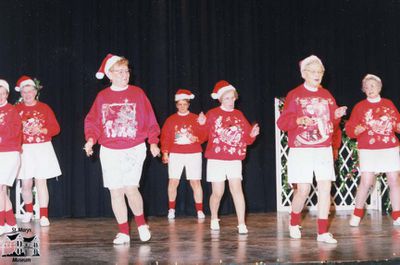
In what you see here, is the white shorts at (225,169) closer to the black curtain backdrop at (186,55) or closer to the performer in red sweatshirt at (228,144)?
the performer in red sweatshirt at (228,144)

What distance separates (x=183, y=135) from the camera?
595cm

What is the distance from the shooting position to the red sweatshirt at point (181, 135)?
5.94 m

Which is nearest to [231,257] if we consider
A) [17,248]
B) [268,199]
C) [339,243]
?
[339,243]

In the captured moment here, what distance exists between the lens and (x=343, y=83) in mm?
6809

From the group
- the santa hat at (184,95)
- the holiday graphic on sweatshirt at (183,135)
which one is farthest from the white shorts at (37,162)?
the santa hat at (184,95)

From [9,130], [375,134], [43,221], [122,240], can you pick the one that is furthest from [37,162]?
[375,134]

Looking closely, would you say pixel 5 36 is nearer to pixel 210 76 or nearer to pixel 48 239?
pixel 210 76

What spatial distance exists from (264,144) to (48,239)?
2.93m

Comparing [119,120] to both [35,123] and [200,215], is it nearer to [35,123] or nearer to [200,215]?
[35,123]

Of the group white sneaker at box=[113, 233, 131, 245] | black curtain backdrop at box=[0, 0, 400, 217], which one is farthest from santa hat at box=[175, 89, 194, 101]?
white sneaker at box=[113, 233, 131, 245]

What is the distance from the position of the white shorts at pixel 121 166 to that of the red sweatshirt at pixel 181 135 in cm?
197

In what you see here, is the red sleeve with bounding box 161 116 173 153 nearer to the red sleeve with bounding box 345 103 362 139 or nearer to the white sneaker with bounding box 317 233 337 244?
the red sleeve with bounding box 345 103 362 139

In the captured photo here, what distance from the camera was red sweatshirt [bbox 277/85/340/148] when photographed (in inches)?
159

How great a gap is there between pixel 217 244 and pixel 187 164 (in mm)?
1964
